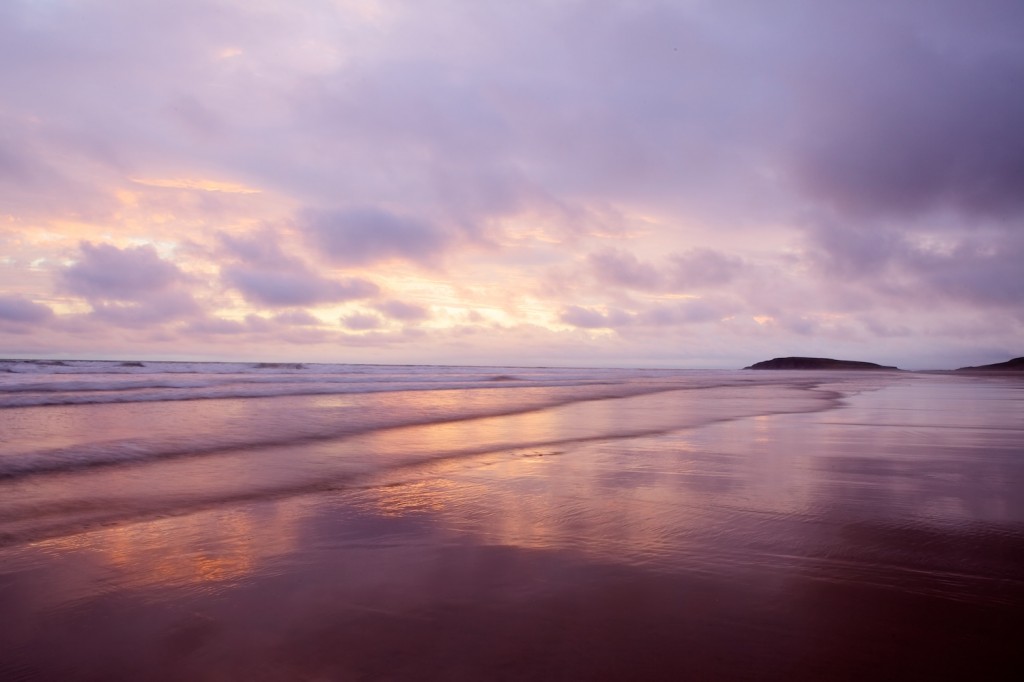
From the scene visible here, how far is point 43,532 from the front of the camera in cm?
430

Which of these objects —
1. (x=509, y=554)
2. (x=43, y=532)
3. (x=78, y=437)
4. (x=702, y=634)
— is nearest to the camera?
(x=702, y=634)

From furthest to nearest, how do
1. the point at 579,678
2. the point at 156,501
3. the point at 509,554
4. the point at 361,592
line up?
1. the point at 156,501
2. the point at 509,554
3. the point at 361,592
4. the point at 579,678

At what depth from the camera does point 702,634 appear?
267 centimetres

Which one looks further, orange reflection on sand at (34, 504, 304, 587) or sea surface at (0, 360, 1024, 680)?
orange reflection on sand at (34, 504, 304, 587)

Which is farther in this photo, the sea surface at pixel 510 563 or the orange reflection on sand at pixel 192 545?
the orange reflection on sand at pixel 192 545

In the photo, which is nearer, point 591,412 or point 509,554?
point 509,554

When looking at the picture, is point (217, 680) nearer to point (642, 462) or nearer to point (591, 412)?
point (642, 462)

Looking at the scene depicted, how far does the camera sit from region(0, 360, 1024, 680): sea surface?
2504mm

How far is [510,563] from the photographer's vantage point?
3.65m

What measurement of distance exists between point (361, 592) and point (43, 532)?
291cm

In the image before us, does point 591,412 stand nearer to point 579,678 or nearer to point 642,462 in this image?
point 642,462

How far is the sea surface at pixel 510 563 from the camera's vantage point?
2.50 meters

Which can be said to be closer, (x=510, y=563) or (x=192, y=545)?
(x=510, y=563)

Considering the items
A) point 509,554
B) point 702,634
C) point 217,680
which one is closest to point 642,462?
point 509,554
